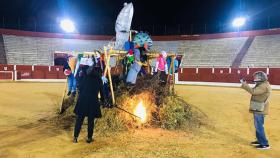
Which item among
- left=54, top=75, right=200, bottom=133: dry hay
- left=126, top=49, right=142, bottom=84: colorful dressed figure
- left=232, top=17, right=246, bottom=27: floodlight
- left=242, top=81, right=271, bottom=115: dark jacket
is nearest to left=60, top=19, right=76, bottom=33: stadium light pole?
left=232, top=17, right=246, bottom=27: floodlight

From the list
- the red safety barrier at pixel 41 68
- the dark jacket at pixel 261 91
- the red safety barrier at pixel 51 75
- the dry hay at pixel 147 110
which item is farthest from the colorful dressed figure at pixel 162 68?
the red safety barrier at pixel 51 75

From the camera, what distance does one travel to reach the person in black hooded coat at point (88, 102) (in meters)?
5.97

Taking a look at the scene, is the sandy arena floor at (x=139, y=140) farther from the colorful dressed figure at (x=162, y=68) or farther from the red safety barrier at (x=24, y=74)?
the red safety barrier at (x=24, y=74)

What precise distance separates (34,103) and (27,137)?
16.5 ft

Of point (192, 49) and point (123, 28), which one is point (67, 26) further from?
point (123, 28)

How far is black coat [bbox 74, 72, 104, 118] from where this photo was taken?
19.6 ft

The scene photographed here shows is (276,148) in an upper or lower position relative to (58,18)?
lower

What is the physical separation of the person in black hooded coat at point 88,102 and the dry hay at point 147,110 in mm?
972

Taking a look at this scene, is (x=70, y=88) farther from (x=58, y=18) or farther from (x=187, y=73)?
(x=58, y=18)

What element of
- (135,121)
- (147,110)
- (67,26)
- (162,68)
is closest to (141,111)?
(147,110)

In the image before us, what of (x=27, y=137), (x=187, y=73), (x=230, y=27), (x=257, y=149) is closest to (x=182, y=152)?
(x=257, y=149)

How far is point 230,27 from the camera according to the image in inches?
1218

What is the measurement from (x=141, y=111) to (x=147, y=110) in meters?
0.17

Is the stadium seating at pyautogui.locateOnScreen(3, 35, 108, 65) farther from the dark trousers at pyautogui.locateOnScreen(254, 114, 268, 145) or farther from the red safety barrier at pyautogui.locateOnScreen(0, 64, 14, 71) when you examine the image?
the dark trousers at pyautogui.locateOnScreen(254, 114, 268, 145)
